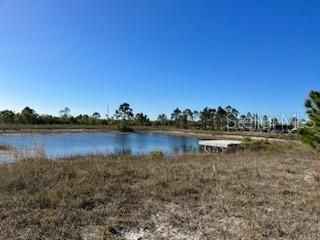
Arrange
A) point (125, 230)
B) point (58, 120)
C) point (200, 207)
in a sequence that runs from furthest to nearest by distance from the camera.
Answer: point (58, 120) → point (200, 207) → point (125, 230)

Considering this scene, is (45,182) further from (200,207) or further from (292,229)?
(292,229)

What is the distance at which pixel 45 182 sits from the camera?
6152 mm

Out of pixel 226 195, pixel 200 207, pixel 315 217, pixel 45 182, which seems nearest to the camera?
pixel 315 217

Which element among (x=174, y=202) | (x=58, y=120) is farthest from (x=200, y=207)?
(x=58, y=120)

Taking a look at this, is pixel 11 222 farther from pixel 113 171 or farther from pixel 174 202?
pixel 113 171

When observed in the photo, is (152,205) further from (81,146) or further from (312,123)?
(81,146)

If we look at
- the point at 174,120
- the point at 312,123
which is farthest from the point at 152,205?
the point at 174,120

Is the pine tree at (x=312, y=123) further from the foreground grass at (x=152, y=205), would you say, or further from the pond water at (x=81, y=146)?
the pond water at (x=81, y=146)

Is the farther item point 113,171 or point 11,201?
point 113,171

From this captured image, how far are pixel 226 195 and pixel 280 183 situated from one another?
1799 mm

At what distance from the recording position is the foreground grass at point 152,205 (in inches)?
155

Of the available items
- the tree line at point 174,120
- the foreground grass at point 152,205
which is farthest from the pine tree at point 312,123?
the tree line at point 174,120

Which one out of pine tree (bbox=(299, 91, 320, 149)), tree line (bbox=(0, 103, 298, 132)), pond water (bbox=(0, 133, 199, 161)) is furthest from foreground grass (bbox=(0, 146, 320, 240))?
tree line (bbox=(0, 103, 298, 132))

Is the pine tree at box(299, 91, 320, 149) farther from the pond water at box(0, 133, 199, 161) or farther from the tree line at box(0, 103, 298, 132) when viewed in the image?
the tree line at box(0, 103, 298, 132)
